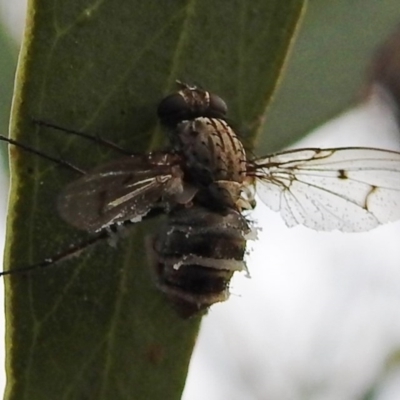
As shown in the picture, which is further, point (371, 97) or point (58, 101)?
point (371, 97)

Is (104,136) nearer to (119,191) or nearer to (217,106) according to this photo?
(119,191)

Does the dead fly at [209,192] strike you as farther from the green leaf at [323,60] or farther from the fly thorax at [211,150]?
the green leaf at [323,60]

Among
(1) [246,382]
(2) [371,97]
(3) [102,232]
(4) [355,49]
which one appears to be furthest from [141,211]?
(1) [246,382]

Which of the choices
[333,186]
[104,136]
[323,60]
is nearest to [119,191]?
[104,136]

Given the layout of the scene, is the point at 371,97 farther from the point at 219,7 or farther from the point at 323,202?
the point at 219,7

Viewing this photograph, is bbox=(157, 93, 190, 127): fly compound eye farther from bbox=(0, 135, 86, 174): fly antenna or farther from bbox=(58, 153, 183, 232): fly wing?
bbox=(0, 135, 86, 174): fly antenna

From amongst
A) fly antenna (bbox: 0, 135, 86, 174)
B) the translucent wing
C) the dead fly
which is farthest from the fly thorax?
fly antenna (bbox: 0, 135, 86, 174)
